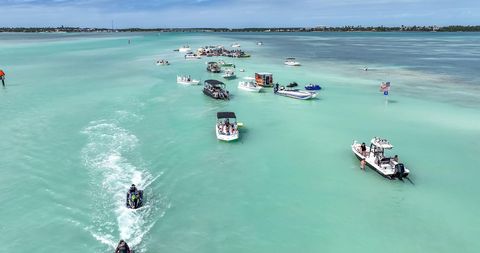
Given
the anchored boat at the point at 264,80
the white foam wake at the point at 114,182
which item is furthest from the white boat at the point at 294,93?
the white foam wake at the point at 114,182

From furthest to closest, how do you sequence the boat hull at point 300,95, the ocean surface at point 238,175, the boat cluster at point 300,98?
the boat hull at point 300,95, the boat cluster at point 300,98, the ocean surface at point 238,175

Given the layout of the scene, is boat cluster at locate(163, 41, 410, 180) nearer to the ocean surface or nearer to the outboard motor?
the outboard motor

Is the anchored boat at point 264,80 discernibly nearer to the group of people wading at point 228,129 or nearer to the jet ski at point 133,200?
the group of people wading at point 228,129


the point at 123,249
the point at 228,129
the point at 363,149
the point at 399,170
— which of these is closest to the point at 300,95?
the point at 228,129

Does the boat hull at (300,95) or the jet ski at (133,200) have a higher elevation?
the boat hull at (300,95)

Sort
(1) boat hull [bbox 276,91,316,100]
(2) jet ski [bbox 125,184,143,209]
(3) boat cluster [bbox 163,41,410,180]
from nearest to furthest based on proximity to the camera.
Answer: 1. (2) jet ski [bbox 125,184,143,209]
2. (3) boat cluster [bbox 163,41,410,180]
3. (1) boat hull [bbox 276,91,316,100]

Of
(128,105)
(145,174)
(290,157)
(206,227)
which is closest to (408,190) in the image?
(290,157)

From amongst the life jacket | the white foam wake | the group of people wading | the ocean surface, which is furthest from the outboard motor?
the life jacket

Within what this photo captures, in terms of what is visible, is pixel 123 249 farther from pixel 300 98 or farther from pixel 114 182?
pixel 300 98
